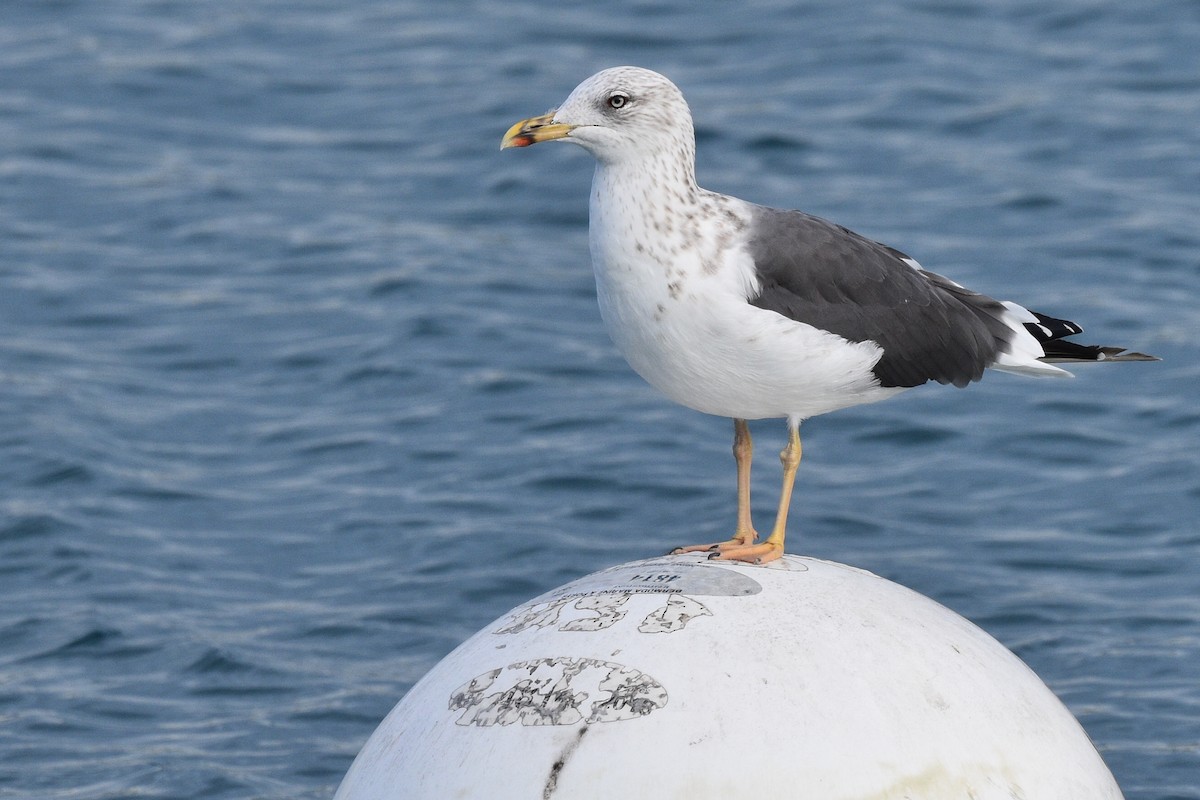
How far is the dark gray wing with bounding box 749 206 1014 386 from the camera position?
26.6 ft

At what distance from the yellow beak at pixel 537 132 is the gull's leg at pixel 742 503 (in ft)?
5.11

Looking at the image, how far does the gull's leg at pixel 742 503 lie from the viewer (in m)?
8.32

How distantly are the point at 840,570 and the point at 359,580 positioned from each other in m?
6.08

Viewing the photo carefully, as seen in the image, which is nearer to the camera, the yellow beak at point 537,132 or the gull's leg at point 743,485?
the yellow beak at point 537,132

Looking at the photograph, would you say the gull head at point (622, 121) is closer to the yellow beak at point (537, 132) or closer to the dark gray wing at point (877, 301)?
the yellow beak at point (537, 132)

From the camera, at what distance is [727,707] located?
258 inches

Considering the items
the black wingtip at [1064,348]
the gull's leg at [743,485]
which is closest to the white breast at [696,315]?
the gull's leg at [743,485]

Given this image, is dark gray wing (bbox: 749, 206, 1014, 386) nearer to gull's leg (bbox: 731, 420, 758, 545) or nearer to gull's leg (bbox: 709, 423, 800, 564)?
gull's leg (bbox: 709, 423, 800, 564)

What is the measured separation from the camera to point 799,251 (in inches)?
324

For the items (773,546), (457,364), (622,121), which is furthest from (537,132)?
(457,364)

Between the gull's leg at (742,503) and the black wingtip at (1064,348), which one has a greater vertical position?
the black wingtip at (1064,348)

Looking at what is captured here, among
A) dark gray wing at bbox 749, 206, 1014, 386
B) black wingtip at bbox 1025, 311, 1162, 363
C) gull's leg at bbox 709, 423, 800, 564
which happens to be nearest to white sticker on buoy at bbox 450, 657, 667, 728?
gull's leg at bbox 709, 423, 800, 564

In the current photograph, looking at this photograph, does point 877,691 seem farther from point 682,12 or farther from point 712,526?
point 682,12

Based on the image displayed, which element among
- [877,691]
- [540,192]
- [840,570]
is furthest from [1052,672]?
[540,192]
